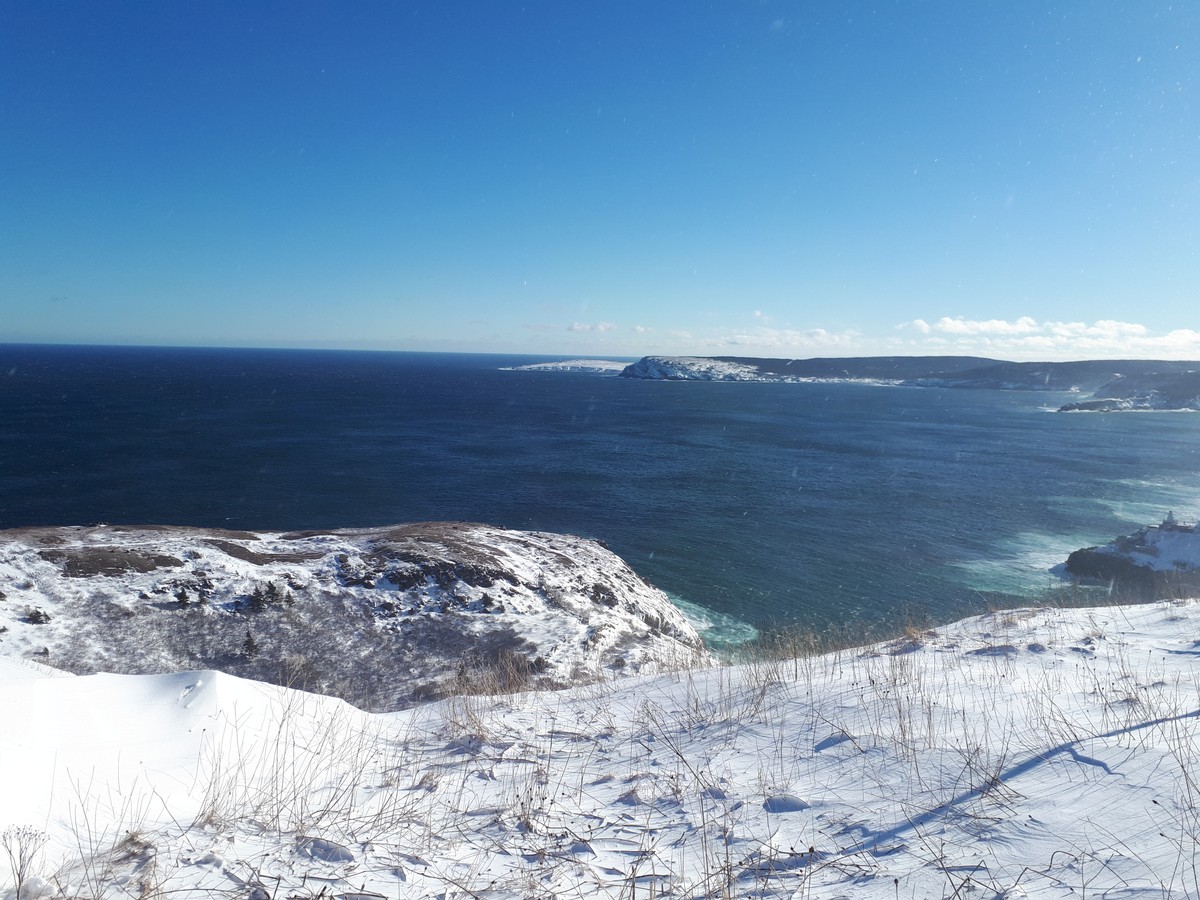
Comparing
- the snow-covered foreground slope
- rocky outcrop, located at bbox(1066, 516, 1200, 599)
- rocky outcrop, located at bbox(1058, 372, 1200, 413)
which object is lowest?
rocky outcrop, located at bbox(1066, 516, 1200, 599)

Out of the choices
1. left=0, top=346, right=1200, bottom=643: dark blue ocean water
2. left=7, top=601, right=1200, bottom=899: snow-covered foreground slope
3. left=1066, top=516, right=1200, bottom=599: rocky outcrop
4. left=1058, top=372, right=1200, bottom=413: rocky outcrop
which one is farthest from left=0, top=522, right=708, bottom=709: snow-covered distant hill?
left=1058, top=372, right=1200, bottom=413: rocky outcrop

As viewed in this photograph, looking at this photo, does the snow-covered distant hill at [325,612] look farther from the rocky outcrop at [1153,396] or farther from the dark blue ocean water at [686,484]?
the rocky outcrop at [1153,396]

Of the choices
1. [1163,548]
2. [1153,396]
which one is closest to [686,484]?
[1163,548]

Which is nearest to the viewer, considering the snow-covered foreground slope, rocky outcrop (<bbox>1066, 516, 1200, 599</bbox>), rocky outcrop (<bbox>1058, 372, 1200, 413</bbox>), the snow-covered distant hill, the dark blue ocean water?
the snow-covered foreground slope

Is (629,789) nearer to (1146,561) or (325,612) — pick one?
(325,612)

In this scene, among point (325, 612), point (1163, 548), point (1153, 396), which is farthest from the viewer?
point (1153, 396)

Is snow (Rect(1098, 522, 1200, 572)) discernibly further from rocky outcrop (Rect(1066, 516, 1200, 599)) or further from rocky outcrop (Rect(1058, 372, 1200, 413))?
rocky outcrop (Rect(1058, 372, 1200, 413))

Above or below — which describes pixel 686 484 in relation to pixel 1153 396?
below

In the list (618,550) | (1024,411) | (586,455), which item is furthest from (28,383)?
(1024,411)
